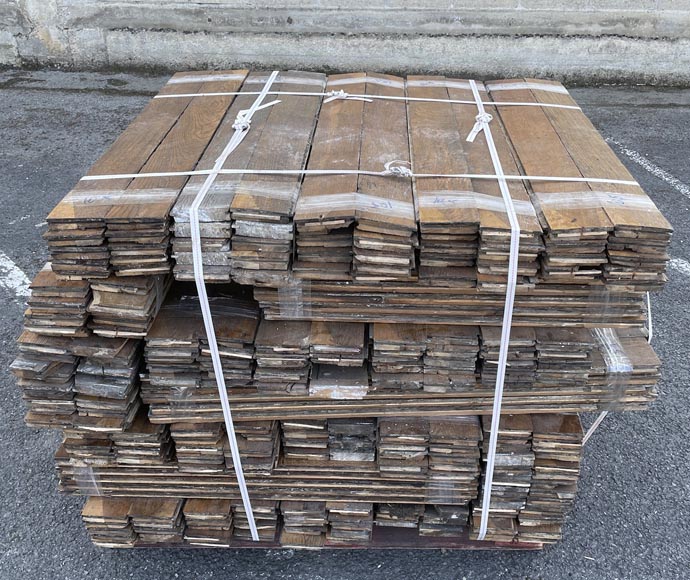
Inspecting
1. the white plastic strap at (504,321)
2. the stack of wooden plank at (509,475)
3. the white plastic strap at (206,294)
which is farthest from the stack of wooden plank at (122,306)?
the stack of wooden plank at (509,475)

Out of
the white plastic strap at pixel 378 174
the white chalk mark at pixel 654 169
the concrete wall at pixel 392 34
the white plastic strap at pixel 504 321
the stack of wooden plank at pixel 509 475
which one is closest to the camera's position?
the white plastic strap at pixel 504 321

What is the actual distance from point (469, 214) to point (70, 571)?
2.51m

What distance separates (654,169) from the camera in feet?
21.7

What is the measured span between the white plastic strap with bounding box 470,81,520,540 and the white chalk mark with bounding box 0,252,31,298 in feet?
12.0

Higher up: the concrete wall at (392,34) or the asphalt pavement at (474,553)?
the concrete wall at (392,34)

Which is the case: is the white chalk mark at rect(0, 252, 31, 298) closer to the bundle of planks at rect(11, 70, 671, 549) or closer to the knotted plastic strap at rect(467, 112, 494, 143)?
the bundle of planks at rect(11, 70, 671, 549)

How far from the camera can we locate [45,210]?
5801 mm

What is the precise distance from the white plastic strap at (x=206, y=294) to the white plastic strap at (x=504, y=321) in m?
1.11

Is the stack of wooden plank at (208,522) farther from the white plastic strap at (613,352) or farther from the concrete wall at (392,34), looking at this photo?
the concrete wall at (392,34)

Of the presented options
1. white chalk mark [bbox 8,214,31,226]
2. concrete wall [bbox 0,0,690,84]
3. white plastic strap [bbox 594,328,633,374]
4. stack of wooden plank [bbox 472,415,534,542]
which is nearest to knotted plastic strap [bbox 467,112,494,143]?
white plastic strap [bbox 594,328,633,374]

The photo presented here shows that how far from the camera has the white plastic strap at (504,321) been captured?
7.43ft

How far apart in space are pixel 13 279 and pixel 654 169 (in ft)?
20.6

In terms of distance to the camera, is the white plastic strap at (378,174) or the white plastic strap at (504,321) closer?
the white plastic strap at (504,321)

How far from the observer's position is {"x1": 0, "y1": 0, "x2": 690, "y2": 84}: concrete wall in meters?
8.49
